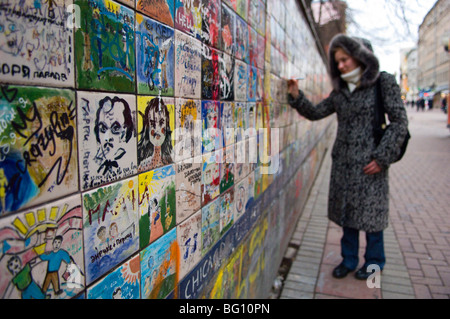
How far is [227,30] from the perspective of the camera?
1.75 metres

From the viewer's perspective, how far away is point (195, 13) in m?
1.39

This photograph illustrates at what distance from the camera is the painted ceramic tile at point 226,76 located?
5.55ft

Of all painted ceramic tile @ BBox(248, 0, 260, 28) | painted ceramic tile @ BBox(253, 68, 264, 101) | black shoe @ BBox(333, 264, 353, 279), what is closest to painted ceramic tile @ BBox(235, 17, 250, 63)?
painted ceramic tile @ BBox(248, 0, 260, 28)

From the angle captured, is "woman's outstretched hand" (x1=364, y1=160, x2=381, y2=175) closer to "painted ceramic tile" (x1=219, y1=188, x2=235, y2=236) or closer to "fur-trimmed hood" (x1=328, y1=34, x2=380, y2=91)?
"fur-trimmed hood" (x1=328, y1=34, x2=380, y2=91)

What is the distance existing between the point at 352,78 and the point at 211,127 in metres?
2.00

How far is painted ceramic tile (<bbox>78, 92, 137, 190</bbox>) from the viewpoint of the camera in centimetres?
84

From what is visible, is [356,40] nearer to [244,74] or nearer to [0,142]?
[244,74]

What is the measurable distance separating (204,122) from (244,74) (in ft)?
2.19

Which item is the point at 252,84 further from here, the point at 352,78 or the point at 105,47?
the point at 105,47

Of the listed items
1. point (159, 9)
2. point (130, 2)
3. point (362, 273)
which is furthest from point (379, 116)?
point (130, 2)

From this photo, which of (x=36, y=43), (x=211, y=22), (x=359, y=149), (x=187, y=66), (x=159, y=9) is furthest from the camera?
(x=359, y=149)

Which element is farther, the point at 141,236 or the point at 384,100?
the point at 384,100

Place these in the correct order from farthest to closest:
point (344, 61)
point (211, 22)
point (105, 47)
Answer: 1. point (344, 61)
2. point (211, 22)
3. point (105, 47)

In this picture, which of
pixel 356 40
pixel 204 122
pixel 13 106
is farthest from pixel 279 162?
pixel 13 106
